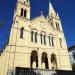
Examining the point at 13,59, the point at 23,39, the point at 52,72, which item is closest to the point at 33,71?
the point at 52,72

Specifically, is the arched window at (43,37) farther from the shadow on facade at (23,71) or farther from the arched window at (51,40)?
the shadow on facade at (23,71)

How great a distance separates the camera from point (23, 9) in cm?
2986

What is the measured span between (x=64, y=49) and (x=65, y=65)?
397cm

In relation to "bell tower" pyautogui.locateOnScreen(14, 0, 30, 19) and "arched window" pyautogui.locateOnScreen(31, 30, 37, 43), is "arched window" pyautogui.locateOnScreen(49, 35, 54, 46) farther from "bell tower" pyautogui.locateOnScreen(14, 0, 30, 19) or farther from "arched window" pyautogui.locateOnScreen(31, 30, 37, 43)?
"bell tower" pyautogui.locateOnScreen(14, 0, 30, 19)

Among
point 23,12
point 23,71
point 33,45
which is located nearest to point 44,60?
point 33,45

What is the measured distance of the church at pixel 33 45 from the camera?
22828mm

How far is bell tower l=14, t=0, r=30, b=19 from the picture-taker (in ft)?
93.9

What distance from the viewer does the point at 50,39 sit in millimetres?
29812

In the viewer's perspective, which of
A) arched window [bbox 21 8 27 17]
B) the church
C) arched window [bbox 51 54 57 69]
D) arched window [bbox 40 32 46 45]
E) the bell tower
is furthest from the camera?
arched window [bbox 21 8 27 17]

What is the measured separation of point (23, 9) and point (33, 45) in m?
9.00

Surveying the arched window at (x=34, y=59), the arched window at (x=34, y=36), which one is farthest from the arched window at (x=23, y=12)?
the arched window at (x=34, y=59)

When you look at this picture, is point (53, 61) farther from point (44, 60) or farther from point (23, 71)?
point (23, 71)

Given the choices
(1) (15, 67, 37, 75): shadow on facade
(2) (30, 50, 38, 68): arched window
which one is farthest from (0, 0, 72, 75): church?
(1) (15, 67, 37, 75): shadow on facade

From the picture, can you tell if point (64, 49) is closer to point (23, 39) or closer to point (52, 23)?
point (52, 23)
